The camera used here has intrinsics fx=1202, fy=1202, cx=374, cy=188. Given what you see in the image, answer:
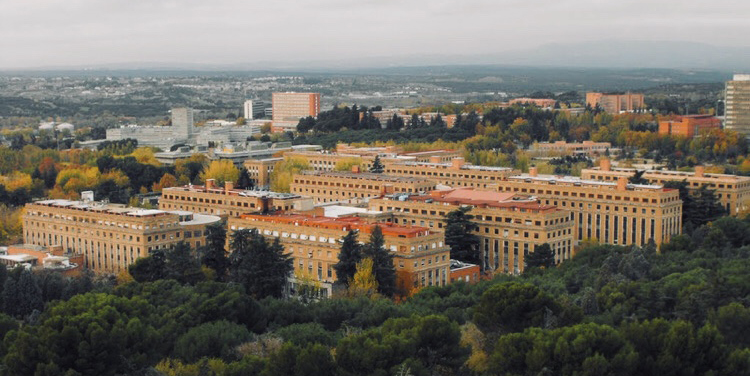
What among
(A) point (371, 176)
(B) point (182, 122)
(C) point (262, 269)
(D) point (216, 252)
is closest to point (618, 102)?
(B) point (182, 122)

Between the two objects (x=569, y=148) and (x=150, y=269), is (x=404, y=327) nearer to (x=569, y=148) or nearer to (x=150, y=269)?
(x=150, y=269)

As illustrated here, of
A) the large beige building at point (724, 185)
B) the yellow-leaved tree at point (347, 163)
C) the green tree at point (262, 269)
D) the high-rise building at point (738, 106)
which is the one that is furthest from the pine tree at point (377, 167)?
the high-rise building at point (738, 106)

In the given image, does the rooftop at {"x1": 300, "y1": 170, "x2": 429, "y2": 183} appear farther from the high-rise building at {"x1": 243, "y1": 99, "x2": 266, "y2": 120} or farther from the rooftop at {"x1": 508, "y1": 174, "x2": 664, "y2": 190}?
the high-rise building at {"x1": 243, "y1": 99, "x2": 266, "y2": 120}

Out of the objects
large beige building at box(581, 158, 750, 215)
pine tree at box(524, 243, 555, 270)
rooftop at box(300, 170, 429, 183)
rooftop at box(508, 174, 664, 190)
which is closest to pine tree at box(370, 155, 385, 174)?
rooftop at box(300, 170, 429, 183)

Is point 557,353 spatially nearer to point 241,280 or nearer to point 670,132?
point 241,280

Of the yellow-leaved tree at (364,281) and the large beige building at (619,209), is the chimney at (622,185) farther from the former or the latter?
the yellow-leaved tree at (364,281)

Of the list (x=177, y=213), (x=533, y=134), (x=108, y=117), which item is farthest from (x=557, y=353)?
(x=108, y=117)

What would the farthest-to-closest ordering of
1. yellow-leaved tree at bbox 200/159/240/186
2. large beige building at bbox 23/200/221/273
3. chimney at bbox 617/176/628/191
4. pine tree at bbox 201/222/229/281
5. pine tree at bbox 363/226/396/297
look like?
yellow-leaved tree at bbox 200/159/240/186
chimney at bbox 617/176/628/191
large beige building at bbox 23/200/221/273
pine tree at bbox 201/222/229/281
pine tree at bbox 363/226/396/297
